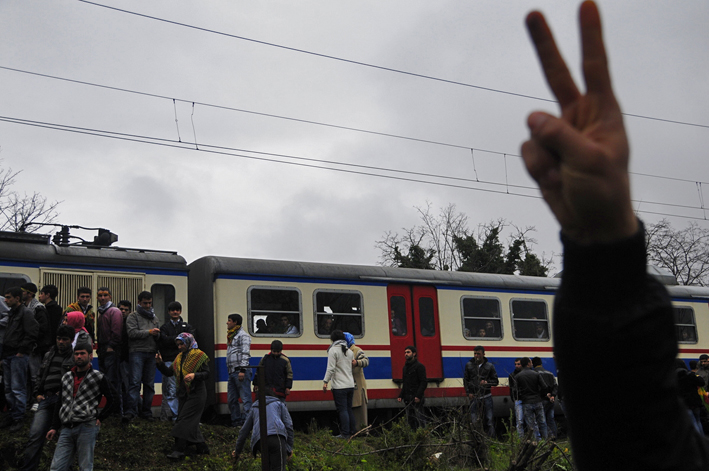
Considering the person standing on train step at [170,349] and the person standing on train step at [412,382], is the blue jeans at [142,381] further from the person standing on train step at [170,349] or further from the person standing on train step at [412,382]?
the person standing on train step at [412,382]

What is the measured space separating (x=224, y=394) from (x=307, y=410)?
5.51 ft

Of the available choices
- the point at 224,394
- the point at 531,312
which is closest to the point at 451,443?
the point at 224,394

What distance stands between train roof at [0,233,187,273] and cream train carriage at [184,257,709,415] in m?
0.72

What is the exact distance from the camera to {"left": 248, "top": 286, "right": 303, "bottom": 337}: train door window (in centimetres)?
1393

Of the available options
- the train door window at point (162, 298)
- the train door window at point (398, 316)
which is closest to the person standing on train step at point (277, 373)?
the train door window at point (162, 298)

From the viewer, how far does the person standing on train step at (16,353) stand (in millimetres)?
10391

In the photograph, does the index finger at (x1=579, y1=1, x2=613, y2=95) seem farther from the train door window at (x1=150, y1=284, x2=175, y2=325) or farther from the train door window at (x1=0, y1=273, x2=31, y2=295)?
the train door window at (x1=150, y1=284, x2=175, y2=325)

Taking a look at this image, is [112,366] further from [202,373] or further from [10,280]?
[10,280]

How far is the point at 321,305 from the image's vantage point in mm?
14664

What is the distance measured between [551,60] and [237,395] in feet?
40.5

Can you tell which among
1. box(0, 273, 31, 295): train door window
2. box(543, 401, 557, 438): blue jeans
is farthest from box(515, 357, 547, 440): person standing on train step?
box(0, 273, 31, 295): train door window

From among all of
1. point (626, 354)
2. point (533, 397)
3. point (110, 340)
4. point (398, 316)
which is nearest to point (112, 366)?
point (110, 340)

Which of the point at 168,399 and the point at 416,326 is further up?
the point at 416,326

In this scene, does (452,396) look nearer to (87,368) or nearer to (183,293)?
(183,293)
